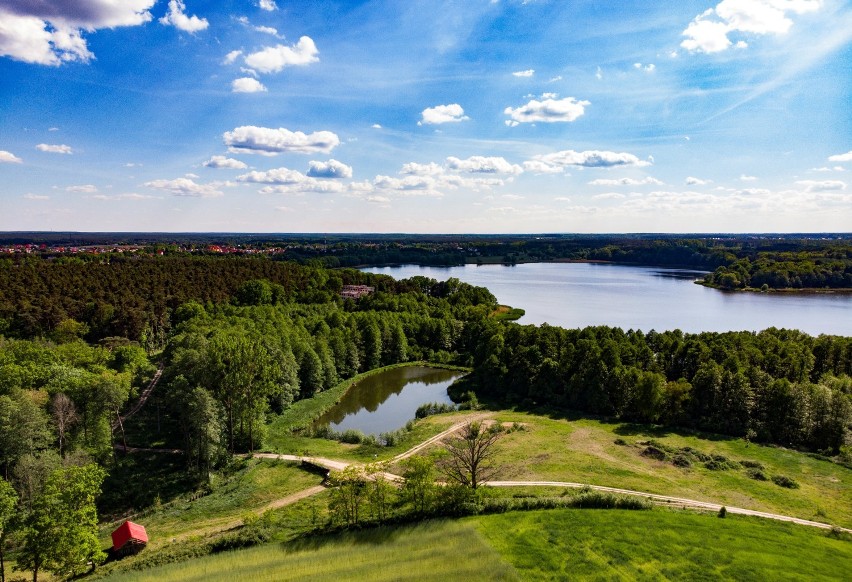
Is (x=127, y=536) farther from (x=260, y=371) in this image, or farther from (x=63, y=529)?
(x=260, y=371)

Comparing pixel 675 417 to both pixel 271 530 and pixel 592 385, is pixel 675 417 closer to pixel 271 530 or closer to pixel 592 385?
pixel 592 385

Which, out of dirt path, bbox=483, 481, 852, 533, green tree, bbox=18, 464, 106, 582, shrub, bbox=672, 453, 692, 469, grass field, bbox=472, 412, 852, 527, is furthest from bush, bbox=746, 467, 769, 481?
green tree, bbox=18, 464, 106, 582

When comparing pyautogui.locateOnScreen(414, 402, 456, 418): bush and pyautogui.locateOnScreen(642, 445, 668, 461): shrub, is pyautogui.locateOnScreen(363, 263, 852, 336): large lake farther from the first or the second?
pyautogui.locateOnScreen(642, 445, 668, 461): shrub

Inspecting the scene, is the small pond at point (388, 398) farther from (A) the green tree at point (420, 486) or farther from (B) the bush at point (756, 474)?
(B) the bush at point (756, 474)

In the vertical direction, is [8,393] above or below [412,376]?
above

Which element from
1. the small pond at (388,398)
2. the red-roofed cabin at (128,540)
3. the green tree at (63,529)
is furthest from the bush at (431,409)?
the green tree at (63,529)

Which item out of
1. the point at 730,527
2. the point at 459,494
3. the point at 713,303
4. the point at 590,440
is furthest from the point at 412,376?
the point at 713,303
